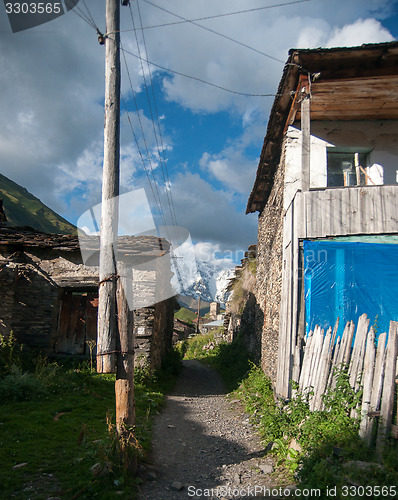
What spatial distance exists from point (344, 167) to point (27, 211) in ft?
254

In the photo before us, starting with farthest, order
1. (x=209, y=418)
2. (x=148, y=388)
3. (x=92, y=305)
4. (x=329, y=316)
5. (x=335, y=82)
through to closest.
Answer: (x=92, y=305) < (x=148, y=388) < (x=209, y=418) < (x=335, y=82) < (x=329, y=316)

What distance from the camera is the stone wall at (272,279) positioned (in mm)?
8109

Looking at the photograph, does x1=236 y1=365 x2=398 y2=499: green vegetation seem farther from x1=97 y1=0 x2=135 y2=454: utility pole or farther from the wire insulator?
the wire insulator

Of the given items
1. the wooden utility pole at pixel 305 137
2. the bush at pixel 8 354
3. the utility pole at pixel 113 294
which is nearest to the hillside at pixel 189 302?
the bush at pixel 8 354

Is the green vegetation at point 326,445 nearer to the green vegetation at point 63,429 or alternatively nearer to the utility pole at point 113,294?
the green vegetation at point 63,429

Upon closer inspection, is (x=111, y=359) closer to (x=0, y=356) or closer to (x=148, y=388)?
(x=148, y=388)

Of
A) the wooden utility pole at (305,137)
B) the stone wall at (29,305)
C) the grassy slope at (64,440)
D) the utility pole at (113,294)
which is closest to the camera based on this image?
the grassy slope at (64,440)

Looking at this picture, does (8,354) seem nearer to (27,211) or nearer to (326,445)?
(326,445)

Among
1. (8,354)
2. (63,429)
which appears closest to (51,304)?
(8,354)

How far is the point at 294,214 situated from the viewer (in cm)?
671

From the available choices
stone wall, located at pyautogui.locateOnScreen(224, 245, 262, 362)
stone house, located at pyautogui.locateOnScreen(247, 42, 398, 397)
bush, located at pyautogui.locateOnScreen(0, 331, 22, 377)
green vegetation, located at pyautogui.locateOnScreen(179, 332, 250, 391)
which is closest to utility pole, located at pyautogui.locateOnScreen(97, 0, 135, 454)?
stone house, located at pyautogui.locateOnScreen(247, 42, 398, 397)

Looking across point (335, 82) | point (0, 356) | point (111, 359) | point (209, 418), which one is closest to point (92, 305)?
point (0, 356)

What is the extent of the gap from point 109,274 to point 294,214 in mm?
3909

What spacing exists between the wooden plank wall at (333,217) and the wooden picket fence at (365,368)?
1.43 m
